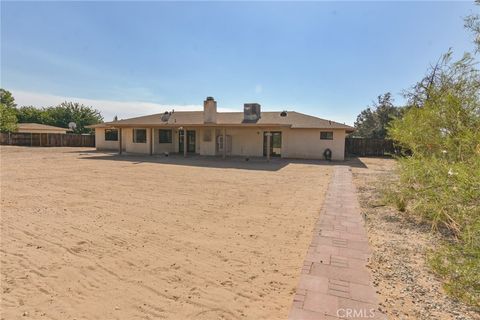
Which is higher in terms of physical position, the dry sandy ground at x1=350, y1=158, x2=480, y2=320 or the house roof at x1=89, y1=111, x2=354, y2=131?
the house roof at x1=89, y1=111, x2=354, y2=131

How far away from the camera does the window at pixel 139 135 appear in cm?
2291

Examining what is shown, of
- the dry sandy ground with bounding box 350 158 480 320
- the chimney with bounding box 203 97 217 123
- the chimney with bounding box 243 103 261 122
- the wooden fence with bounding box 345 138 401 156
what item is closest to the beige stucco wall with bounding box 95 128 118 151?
the chimney with bounding box 203 97 217 123

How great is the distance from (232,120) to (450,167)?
19.2 meters

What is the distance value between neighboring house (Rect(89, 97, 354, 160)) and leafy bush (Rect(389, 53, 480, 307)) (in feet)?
36.9

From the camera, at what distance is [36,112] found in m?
53.1

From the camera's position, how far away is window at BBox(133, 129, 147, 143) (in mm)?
22906

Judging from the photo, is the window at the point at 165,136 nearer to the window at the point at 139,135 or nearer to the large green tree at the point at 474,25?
the window at the point at 139,135

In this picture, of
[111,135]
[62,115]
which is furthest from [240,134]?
[62,115]

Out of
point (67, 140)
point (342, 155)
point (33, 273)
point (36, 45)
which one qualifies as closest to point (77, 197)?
point (33, 273)

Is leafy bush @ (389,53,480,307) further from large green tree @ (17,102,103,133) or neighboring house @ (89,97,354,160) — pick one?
large green tree @ (17,102,103,133)

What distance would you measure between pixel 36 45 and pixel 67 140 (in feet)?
64.3

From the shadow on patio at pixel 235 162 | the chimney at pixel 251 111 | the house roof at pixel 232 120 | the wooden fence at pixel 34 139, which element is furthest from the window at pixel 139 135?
the wooden fence at pixel 34 139

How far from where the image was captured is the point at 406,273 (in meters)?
3.51

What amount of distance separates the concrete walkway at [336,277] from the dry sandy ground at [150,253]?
18 centimetres
